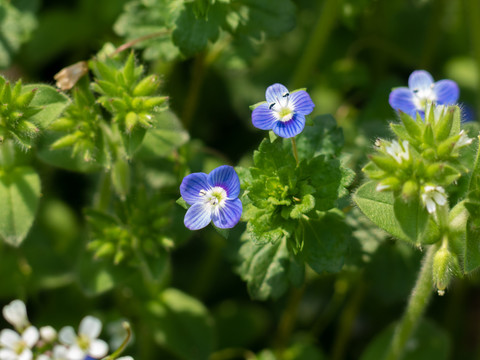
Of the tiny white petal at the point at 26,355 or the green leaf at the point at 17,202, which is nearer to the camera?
the tiny white petal at the point at 26,355

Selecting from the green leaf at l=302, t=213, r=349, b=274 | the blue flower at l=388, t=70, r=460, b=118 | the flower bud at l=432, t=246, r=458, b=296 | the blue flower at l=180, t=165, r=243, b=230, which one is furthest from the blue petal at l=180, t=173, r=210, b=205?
the blue flower at l=388, t=70, r=460, b=118

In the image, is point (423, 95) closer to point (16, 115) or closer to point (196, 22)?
point (196, 22)

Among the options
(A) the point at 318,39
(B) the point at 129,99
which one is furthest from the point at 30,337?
(A) the point at 318,39

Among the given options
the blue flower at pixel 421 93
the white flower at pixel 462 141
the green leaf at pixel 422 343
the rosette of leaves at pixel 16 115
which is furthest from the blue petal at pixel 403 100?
the rosette of leaves at pixel 16 115

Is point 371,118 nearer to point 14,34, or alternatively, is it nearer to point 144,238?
point 144,238

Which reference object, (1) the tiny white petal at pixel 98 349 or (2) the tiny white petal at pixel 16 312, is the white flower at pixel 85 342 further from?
(2) the tiny white petal at pixel 16 312
